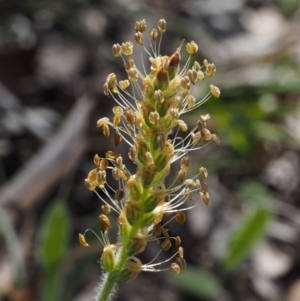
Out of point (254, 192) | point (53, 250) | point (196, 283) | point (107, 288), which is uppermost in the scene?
point (107, 288)

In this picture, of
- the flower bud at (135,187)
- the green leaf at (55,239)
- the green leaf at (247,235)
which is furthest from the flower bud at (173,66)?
the green leaf at (247,235)

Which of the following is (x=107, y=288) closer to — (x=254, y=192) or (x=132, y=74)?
(x=132, y=74)

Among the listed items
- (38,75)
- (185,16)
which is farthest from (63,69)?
(185,16)

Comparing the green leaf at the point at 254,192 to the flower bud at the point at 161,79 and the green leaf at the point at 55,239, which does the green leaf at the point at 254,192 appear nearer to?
the green leaf at the point at 55,239

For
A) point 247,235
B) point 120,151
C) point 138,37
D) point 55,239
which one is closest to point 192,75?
point 138,37

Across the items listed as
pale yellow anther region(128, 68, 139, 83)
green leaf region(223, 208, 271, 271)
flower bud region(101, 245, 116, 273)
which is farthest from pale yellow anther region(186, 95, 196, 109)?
green leaf region(223, 208, 271, 271)

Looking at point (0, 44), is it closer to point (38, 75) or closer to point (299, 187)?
point (38, 75)

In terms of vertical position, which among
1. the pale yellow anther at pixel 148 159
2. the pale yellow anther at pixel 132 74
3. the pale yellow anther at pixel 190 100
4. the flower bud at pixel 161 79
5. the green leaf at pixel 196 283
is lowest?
the green leaf at pixel 196 283

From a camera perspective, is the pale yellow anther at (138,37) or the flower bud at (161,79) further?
the pale yellow anther at (138,37)
